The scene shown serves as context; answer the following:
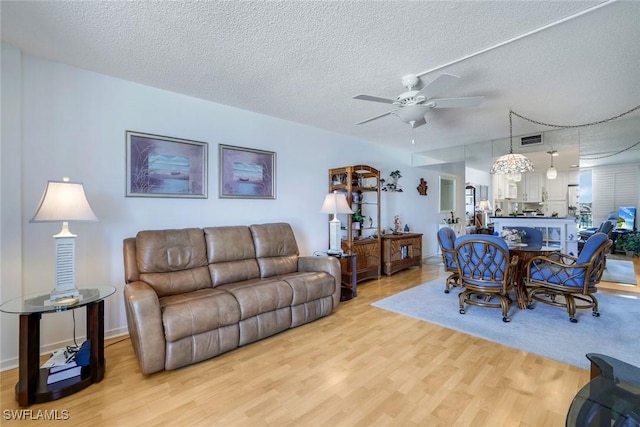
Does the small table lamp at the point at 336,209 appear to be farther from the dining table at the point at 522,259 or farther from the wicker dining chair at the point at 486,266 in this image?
the dining table at the point at 522,259

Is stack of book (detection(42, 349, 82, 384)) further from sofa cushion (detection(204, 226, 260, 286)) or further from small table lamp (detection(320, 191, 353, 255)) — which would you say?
small table lamp (detection(320, 191, 353, 255))

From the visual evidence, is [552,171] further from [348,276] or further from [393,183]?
[348,276]

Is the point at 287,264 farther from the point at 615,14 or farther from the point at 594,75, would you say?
the point at 594,75

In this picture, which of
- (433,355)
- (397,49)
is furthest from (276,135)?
(433,355)

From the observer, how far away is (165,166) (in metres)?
3.04

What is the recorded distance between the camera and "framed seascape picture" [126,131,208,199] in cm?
286

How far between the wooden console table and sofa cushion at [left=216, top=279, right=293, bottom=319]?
2763 mm

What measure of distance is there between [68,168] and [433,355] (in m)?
3.62

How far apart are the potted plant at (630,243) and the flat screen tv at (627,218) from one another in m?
0.22

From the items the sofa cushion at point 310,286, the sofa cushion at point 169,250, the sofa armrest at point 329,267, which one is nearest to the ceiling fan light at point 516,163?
the sofa armrest at point 329,267

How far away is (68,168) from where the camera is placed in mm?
2541

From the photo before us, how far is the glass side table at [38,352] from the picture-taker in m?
1.75

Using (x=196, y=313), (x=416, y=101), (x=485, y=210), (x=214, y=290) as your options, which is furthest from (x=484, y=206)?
(x=196, y=313)

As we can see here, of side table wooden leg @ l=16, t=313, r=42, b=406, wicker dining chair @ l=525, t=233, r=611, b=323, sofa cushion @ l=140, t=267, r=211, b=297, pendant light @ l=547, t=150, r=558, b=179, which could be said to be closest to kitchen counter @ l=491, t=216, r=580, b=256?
pendant light @ l=547, t=150, r=558, b=179
